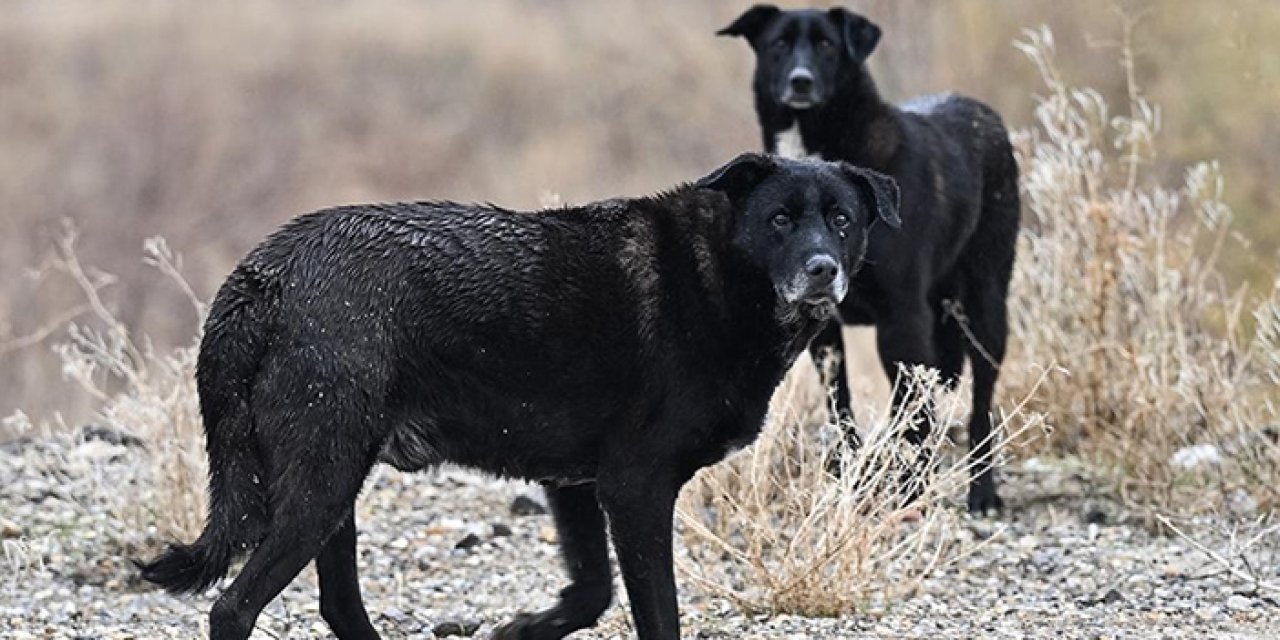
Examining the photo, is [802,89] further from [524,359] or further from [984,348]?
[524,359]

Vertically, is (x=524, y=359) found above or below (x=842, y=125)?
below

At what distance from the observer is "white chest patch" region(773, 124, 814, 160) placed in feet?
27.7

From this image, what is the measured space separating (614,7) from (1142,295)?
1669cm

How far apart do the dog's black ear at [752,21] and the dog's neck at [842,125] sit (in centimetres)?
33

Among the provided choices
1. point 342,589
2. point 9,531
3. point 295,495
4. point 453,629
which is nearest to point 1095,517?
point 453,629

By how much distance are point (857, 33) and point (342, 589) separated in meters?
3.63

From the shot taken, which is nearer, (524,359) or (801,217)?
(524,359)

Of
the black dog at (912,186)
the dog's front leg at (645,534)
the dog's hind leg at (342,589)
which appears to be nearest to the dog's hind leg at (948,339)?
the black dog at (912,186)

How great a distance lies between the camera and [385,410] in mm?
5598

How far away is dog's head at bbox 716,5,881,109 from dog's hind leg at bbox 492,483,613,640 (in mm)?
2659

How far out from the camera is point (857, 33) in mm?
8562

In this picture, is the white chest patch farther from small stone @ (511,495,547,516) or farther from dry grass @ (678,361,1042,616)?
small stone @ (511,495,547,516)

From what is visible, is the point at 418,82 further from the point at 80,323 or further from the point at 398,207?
the point at 398,207

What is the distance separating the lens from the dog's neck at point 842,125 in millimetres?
8359
